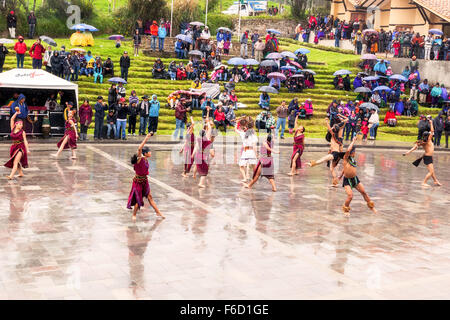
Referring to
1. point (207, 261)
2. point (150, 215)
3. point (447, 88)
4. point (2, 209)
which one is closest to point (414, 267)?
point (207, 261)

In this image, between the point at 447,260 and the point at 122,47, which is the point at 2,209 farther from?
the point at 122,47

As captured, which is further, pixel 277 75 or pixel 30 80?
pixel 277 75

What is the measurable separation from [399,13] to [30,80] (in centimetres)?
2919

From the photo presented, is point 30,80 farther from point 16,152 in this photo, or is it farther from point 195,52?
point 195,52

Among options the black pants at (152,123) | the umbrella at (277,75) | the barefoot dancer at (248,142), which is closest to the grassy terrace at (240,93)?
the umbrella at (277,75)

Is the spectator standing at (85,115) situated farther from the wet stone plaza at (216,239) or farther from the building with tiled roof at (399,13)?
the building with tiled roof at (399,13)

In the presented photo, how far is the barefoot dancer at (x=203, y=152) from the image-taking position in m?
15.7

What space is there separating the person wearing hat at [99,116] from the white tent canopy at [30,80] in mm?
1179

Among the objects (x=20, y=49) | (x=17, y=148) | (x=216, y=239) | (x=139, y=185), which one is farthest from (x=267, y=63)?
(x=216, y=239)

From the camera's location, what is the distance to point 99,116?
2338 centimetres

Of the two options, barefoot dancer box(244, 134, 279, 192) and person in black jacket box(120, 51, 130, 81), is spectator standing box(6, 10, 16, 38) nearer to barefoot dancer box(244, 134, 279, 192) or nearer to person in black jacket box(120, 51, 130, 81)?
person in black jacket box(120, 51, 130, 81)

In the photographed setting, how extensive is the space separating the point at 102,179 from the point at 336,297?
363 inches

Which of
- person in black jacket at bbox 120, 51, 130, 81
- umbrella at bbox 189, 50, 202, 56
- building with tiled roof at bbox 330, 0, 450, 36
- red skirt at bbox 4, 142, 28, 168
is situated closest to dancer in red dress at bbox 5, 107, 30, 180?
red skirt at bbox 4, 142, 28, 168

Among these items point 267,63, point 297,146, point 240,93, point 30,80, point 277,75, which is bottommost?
point 297,146
